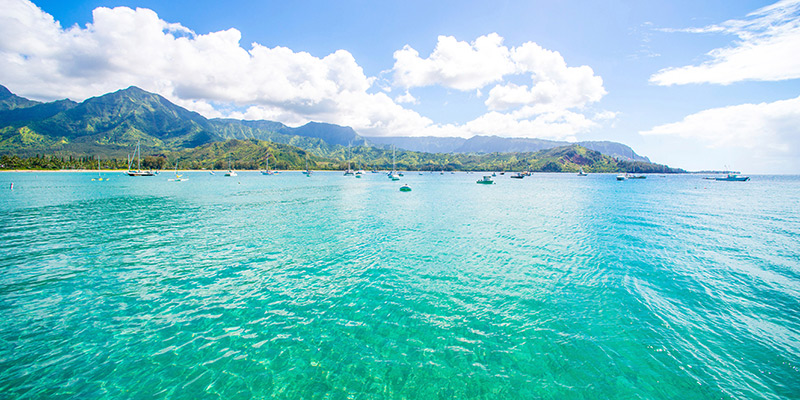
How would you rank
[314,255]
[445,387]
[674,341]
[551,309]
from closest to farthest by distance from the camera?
[445,387] → [674,341] → [551,309] → [314,255]

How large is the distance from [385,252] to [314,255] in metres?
6.27

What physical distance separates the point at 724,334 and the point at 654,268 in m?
11.6

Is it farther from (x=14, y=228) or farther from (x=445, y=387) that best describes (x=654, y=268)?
(x=14, y=228)

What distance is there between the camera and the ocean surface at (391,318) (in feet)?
35.2

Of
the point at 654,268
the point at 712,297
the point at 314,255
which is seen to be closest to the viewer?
the point at 712,297

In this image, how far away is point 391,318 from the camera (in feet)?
50.4

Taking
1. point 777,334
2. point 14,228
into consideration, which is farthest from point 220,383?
point 14,228

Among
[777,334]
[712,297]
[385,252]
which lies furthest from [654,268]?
[385,252]

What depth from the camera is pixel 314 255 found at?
26188mm

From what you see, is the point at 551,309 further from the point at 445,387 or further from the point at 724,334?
the point at 445,387

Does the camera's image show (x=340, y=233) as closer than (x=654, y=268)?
No

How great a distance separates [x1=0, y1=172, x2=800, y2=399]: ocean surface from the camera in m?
10.7

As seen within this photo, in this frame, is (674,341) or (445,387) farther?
(674,341)

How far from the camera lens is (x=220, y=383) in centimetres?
1056
